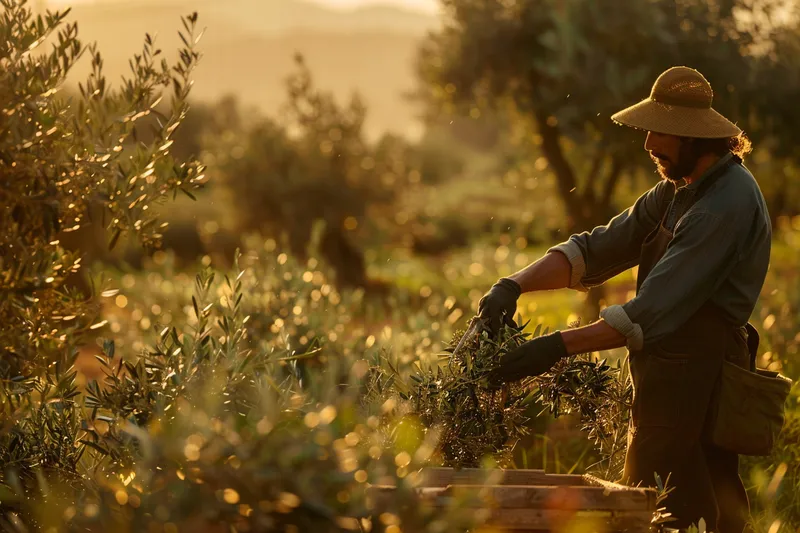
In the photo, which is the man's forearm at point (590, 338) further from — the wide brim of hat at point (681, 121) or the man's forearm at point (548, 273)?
the wide brim of hat at point (681, 121)

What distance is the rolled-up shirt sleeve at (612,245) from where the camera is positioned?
494cm

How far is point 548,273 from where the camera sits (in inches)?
197

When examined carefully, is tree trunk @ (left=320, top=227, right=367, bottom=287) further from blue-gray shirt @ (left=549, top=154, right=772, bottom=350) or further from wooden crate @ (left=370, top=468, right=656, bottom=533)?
wooden crate @ (left=370, top=468, right=656, bottom=533)

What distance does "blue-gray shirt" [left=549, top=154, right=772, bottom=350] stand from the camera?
420 centimetres

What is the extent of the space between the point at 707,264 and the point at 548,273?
0.95 metres

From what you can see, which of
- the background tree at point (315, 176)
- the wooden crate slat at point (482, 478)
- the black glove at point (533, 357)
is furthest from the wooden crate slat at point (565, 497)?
the background tree at point (315, 176)

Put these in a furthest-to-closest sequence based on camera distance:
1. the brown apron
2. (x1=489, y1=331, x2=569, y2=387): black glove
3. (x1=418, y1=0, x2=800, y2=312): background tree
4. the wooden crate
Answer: (x1=418, y1=0, x2=800, y2=312): background tree → the brown apron → (x1=489, y1=331, x2=569, y2=387): black glove → the wooden crate

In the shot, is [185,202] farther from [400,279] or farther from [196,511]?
[196,511]

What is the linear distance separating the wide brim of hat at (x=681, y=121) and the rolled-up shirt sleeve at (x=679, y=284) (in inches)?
15.6

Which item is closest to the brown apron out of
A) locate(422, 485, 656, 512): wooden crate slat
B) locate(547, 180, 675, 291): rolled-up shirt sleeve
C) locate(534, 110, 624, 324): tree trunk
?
locate(547, 180, 675, 291): rolled-up shirt sleeve

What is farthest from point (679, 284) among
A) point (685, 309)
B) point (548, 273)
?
point (548, 273)

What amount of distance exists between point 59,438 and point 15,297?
2.69 feet

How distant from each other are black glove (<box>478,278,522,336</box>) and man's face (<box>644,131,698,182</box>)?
34.5 inches

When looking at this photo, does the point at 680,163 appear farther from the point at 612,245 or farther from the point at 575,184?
the point at 575,184
